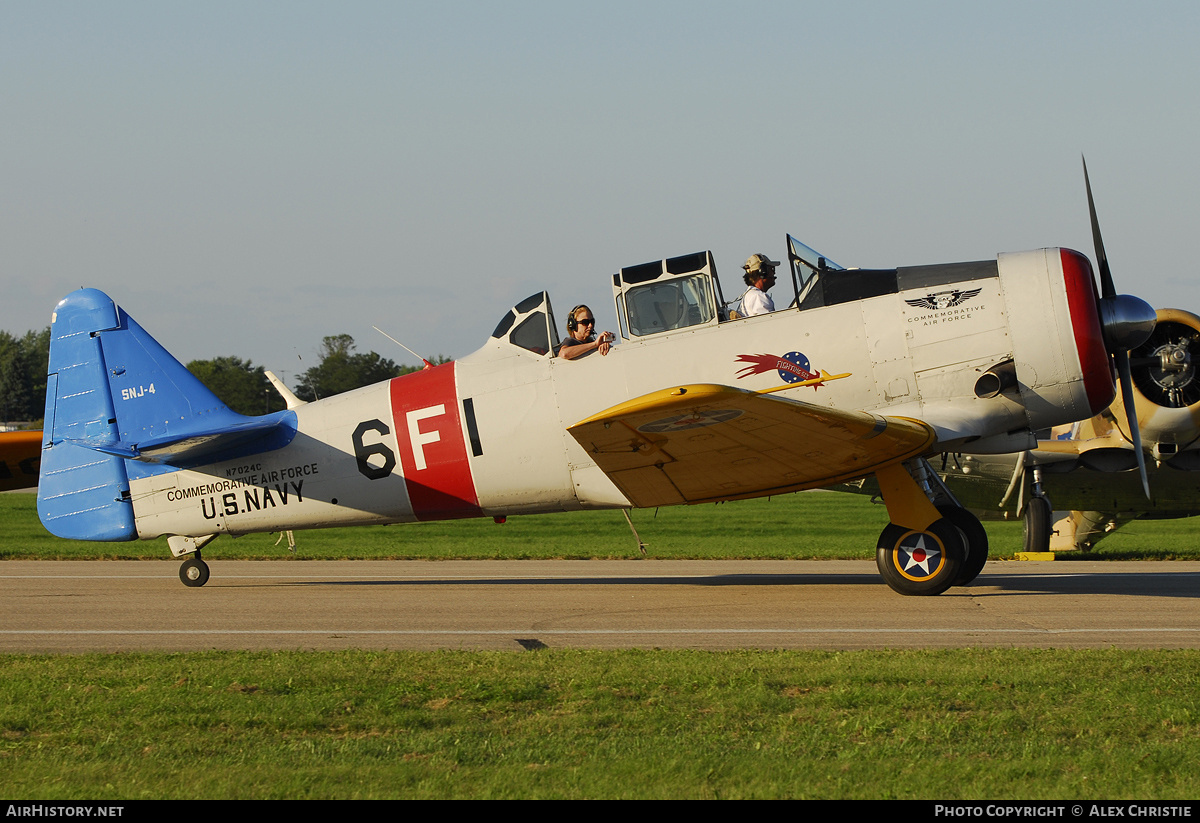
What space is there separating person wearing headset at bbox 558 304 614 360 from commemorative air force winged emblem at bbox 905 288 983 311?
2884mm

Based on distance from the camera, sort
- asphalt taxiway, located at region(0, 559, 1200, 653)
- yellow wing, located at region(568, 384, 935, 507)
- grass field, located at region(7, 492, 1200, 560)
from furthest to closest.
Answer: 1. grass field, located at region(7, 492, 1200, 560)
2. yellow wing, located at region(568, 384, 935, 507)
3. asphalt taxiway, located at region(0, 559, 1200, 653)

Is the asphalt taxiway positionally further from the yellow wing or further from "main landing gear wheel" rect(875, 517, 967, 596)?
the yellow wing

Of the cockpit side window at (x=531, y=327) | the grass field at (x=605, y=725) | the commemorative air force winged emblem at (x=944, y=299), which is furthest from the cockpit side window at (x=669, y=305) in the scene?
the grass field at (x=605, y=725)

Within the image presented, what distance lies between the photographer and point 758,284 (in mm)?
10109

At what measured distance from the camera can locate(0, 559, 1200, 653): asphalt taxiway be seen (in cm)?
744

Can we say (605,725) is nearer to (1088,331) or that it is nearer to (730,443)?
(730,443)

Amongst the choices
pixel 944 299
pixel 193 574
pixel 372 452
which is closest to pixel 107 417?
pixel 193 574

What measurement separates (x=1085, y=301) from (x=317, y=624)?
7.20m

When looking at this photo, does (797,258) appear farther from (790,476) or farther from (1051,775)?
(1051,775)

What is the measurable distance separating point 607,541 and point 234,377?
7921 cm

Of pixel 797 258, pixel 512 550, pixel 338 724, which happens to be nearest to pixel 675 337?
pixel 797 258

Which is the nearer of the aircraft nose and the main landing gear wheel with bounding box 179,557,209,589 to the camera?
the aircraft nose

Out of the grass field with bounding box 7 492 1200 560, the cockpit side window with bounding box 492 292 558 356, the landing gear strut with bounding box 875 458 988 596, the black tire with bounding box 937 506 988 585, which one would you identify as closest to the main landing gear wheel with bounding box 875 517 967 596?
the landing gear strut with bounding box 875 458 988 596

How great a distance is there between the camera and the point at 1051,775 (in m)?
3.99
